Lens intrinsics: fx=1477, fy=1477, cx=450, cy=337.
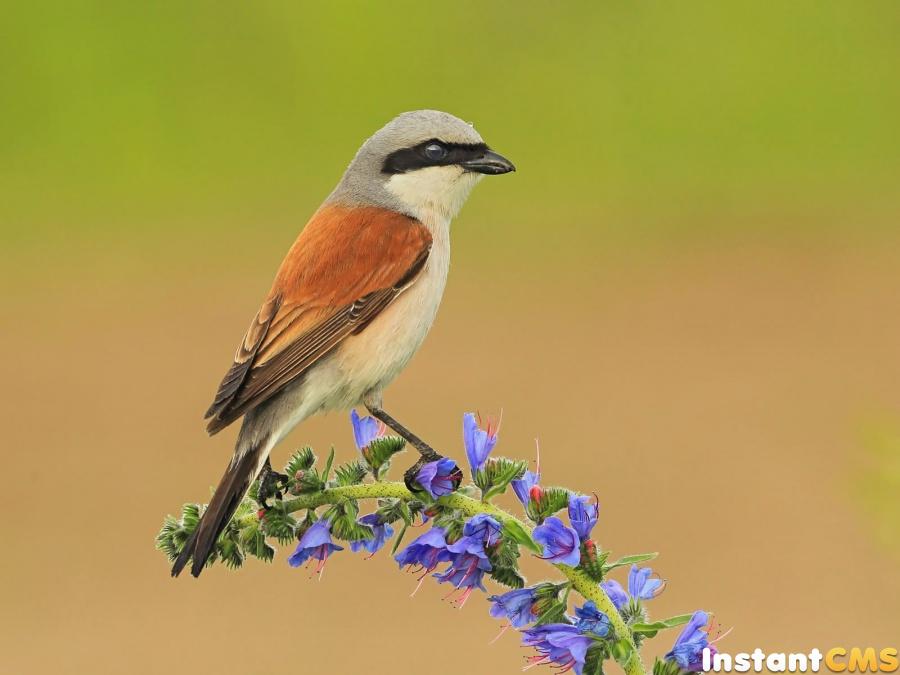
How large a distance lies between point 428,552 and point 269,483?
630 mm

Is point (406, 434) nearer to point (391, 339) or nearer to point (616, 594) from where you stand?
point (391, 339)

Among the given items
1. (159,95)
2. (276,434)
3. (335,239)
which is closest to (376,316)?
(335,239)

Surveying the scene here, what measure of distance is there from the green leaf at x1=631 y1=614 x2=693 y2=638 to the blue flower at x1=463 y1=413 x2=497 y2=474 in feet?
1.27

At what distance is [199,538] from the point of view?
93.0 inches

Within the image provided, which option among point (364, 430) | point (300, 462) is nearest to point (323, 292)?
point (364, 430)

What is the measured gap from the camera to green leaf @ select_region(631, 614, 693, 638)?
216 cm

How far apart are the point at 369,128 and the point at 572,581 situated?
899 cm

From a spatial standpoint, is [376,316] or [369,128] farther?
[369,128]

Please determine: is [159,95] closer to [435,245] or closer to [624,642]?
[435,245]

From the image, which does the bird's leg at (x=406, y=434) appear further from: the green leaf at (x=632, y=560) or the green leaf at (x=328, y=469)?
the green leaf at (x=632, y=560)

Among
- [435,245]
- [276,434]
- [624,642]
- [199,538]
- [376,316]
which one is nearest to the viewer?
[624,642]

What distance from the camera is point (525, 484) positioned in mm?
2371

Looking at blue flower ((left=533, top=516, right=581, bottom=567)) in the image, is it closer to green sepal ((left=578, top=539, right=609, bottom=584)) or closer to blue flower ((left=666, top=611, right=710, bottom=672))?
green sepal ((left=578, top=539, right=609, bottom=584))

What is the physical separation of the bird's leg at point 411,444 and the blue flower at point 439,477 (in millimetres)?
20
